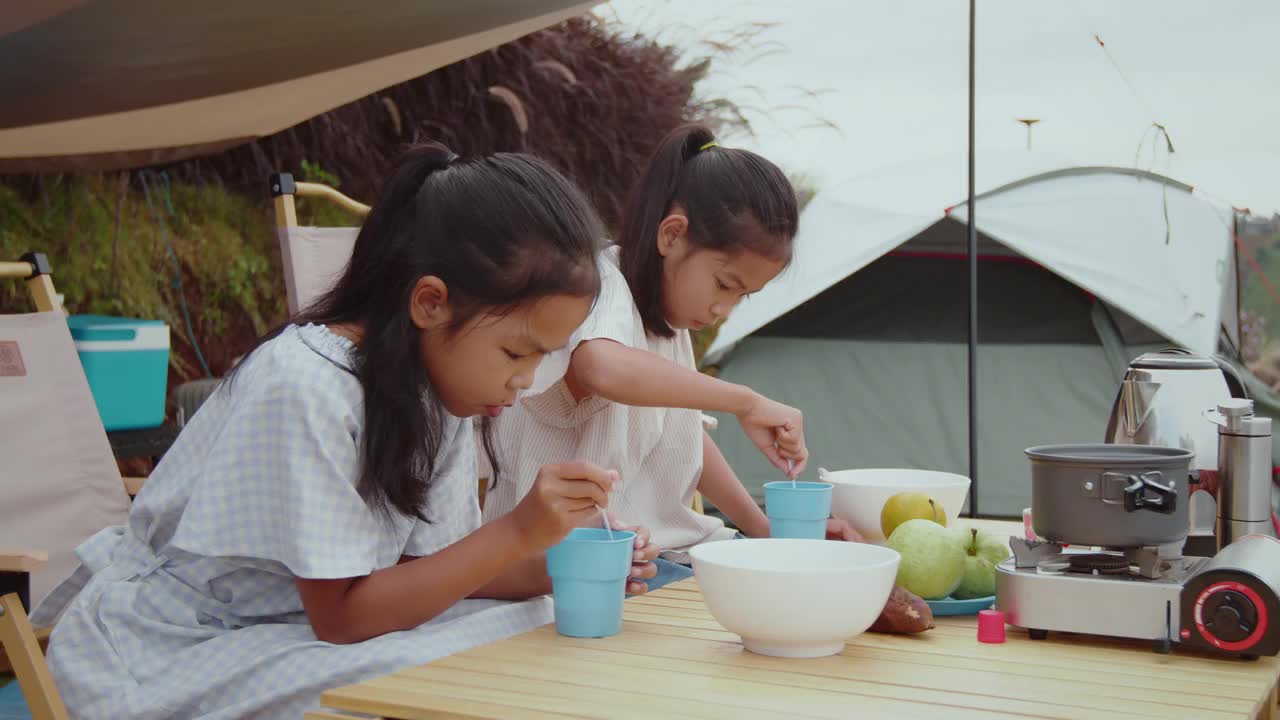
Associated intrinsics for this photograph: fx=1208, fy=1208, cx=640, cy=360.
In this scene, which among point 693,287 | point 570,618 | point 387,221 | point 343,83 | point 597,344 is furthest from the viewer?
point 343,83

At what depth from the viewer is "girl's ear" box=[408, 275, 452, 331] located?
4.28 feet

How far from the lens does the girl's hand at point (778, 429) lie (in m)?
1.62

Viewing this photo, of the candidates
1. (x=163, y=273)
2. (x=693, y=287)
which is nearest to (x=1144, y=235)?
(x=693, y=287)

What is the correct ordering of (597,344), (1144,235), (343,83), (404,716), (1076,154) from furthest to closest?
(1076,154)
(1144,235)
(343,83)
(597,344)
(404,716)

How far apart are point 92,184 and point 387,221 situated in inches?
134

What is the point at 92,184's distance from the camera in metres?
4.34

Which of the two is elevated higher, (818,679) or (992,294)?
(992,294)

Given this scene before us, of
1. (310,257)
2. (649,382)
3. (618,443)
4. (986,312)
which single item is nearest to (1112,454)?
(649,382)

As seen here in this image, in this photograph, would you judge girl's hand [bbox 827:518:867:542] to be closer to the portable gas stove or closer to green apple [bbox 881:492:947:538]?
green apple [bbox 881:492:947:538]

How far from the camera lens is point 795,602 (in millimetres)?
1059

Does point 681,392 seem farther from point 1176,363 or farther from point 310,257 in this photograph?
point 310,257

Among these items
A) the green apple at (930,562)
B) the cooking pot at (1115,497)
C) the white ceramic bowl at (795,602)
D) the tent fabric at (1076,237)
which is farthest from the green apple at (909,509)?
the tent fabric at (1076,237)

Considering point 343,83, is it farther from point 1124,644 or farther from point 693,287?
point 1124,644

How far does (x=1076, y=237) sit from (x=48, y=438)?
3746mm
